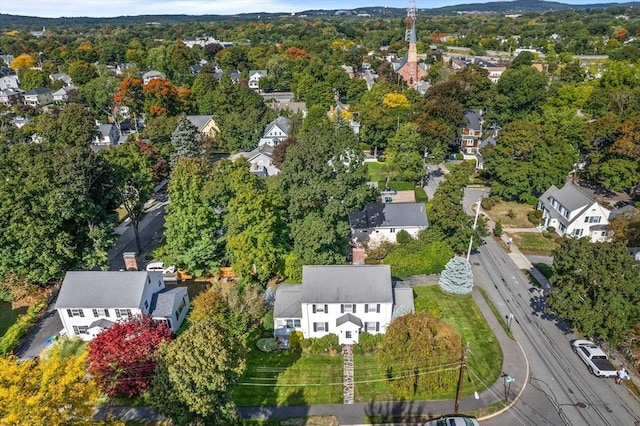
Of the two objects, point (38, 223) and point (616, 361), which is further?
point (38, 223)

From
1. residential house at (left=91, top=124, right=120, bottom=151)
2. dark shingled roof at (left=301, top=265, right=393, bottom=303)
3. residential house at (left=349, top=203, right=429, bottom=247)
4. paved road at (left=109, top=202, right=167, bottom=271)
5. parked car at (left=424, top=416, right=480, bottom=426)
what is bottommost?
parked car at (left=424, top=416, right=480, bottom=426)

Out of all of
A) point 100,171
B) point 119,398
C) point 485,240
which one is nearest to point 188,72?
point 100,171

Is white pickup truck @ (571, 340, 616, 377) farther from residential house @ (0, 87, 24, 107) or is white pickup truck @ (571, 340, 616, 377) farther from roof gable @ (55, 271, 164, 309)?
residential house @ (0, 87, 24, 107)

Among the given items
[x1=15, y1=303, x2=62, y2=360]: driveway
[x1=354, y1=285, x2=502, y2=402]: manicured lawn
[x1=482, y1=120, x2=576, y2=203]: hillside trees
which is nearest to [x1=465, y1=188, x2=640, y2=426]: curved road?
[x1=354, y1=285, x2=502, y2=402]: manicured lawn

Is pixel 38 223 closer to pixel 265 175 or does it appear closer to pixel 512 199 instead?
pixel 265 175

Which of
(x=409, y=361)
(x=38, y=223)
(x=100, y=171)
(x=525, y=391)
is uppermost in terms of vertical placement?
(x=100, y=171)
